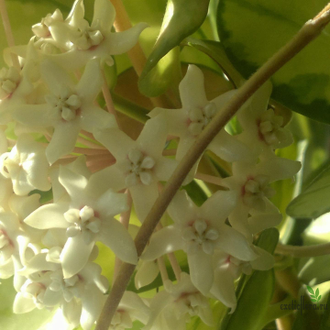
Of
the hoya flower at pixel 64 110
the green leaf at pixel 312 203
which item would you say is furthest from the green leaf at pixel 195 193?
the hoya flower at pixel 64 110

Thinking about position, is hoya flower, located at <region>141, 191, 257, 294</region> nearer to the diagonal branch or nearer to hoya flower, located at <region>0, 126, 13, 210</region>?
the diagonal branch

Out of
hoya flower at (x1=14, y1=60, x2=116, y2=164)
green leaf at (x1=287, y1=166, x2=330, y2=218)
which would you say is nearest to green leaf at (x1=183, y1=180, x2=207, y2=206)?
green leaf at (x1=287, y1=166, x2=330, y2=218)

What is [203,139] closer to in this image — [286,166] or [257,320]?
[286,166]

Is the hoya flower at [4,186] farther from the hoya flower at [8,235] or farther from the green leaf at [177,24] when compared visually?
the green leaf at [177,24]

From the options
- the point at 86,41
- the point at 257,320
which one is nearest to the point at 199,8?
the point at 86,41

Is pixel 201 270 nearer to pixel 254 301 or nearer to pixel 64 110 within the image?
pixel 254 301

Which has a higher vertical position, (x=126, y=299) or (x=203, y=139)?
(x=203, y=139)
